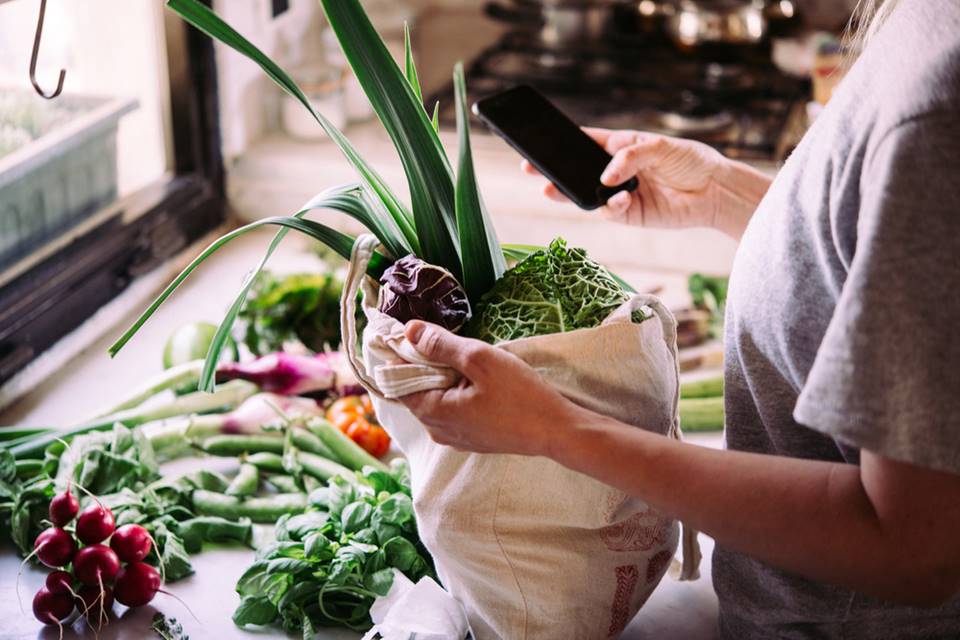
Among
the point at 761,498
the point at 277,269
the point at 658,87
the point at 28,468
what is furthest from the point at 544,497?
the point at 658,87

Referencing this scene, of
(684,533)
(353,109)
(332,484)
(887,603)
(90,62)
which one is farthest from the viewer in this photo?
(353,109)

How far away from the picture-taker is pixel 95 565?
37.6 inches

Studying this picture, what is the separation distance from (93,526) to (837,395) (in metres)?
0.68

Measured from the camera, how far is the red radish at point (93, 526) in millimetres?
971

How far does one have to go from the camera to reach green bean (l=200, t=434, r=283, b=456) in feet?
4.03

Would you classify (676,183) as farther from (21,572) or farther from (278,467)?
(21,572)

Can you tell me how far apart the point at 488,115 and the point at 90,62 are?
33.1 inches

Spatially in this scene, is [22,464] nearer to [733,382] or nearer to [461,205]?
[461,205]

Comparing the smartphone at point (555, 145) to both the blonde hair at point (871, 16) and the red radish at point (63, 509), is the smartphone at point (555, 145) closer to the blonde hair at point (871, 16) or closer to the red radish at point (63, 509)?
the blonde hair at point (871, 16)

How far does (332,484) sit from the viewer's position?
3.57 ft

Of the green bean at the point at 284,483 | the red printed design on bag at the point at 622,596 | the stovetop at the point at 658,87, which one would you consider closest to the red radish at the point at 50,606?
the green bean at the point at 284,483

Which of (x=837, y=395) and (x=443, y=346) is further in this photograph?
(x=443, y=346)

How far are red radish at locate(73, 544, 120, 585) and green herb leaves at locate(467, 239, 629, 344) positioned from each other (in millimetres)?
400

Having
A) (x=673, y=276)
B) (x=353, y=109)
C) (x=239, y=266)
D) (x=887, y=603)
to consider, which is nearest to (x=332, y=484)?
(x=887, y=603)
